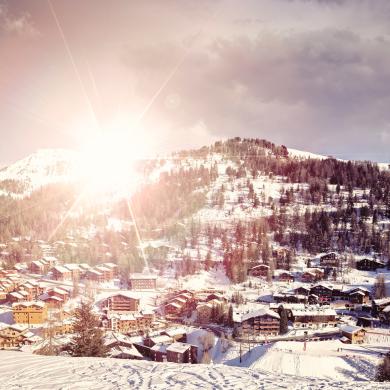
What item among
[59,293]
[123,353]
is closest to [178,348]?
[123,353]

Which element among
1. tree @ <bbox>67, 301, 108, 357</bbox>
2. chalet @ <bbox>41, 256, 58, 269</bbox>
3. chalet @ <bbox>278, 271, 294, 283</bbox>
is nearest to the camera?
tree @ <bbox>67, 301, 108, 357</bbox>

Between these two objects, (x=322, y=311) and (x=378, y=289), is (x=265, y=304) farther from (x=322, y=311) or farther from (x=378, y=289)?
(x=378, y=289)

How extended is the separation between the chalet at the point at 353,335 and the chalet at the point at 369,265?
3691 cm

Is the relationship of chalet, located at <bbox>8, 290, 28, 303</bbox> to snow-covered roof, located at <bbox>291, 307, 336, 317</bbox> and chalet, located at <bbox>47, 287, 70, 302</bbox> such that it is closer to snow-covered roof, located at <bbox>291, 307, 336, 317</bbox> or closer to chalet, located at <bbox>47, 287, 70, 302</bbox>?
chalet, located at <bbox>47, 287, 70, 302</bbox>

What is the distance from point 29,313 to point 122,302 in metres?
13.4

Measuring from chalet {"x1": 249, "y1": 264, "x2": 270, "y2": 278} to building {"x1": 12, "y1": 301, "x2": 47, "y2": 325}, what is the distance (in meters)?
39.7

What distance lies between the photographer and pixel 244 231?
95000 mm

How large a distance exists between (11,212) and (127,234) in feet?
217

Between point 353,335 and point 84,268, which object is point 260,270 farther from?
point 84,268

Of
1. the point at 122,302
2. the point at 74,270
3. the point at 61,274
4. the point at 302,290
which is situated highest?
the point at 74,270

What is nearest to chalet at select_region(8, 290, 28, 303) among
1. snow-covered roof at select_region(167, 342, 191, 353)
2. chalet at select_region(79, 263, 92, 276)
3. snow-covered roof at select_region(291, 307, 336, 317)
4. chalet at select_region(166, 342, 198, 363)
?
chalet at select_region(79, 263, 92, 276)

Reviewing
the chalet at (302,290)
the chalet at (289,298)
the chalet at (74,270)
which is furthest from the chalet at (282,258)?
the chalet at (74,270)

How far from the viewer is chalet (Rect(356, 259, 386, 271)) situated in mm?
74312

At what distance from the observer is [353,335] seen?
4025 centimetres
